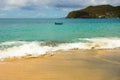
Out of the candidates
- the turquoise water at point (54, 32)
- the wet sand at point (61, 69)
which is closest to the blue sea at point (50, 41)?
the turquoise water at point (54, 32)

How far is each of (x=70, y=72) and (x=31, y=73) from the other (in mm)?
1274

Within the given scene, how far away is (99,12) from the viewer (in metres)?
166

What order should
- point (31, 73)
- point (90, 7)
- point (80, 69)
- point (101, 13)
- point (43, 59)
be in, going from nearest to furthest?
1. point (31, 73)
2. point (80, 69)
3. point (43, 59)
4. point (101, 13)
5. point (90, 7)

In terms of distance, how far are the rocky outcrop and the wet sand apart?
149424 millimetres

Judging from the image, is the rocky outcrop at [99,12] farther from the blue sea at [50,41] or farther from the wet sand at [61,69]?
the wet sand at [61,69]

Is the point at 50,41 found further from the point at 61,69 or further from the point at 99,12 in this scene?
the point at 99,12

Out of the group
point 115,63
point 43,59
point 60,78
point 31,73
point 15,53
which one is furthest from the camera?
point 15,53

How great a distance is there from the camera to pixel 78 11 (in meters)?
170

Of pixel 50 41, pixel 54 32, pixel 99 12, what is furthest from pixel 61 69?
pixel 99 12

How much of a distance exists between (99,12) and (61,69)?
159294 millimetres

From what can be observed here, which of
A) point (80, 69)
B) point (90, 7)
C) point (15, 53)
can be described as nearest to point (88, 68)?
point (80, 69)

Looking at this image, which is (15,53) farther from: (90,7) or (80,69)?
(90,7)

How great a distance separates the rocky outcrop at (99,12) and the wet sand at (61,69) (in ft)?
490

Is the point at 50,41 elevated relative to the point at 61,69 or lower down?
lower down
